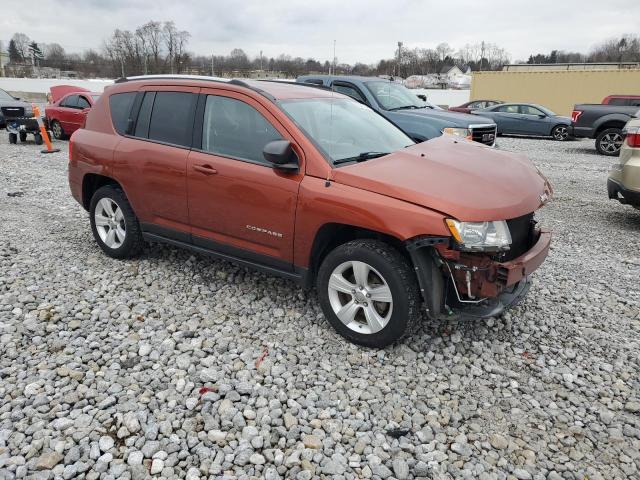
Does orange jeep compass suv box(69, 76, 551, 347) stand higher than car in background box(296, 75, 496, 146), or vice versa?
car in background box(296, 75, 496, 146)

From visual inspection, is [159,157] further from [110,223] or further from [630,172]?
[630,172]

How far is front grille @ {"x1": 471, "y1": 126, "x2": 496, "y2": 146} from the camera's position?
365 inches

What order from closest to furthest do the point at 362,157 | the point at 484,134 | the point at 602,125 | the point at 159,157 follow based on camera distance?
the point at 362,157
the point at 159,157
the point at 484,134
the point at 602,125

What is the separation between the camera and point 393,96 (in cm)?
973

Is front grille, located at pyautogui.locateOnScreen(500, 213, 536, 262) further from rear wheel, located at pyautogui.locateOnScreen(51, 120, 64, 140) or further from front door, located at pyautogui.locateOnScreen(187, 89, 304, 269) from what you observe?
rear wheel, located at pyautogui.locateOnScreen(51, 120, 64, 140)

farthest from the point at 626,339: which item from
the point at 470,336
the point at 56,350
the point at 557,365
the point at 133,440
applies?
the point at 56,350

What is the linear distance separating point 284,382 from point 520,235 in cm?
194

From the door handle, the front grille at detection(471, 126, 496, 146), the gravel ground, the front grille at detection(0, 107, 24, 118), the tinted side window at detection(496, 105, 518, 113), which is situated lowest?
the gravel ground

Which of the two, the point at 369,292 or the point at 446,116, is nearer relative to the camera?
the point at 369,292

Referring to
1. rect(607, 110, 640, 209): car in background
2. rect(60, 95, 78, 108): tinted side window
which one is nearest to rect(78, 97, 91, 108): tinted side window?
rect(60, 95, 78, 108): tinted side window

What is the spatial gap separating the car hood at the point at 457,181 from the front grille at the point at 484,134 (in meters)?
5.50

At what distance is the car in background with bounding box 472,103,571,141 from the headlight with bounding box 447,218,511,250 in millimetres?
16241

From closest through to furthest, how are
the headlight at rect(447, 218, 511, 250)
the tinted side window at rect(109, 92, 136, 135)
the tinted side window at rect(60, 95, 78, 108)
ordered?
1. the headlight at rect(447, 218, 511, 250)
2. the tinted side window at rect(109, 92, 136, 135)
3. the tinted side window at rect(60, 95, 78, 108)

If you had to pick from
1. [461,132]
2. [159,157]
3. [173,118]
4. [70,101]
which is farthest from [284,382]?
[70,101]
